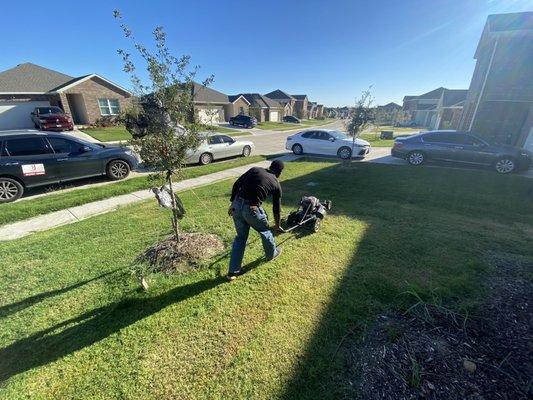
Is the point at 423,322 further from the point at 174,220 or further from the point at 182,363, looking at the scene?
the point at 174,220

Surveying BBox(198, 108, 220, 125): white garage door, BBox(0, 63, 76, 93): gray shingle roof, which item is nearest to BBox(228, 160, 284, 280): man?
BBox(198, 108, 220, 125): white garage door

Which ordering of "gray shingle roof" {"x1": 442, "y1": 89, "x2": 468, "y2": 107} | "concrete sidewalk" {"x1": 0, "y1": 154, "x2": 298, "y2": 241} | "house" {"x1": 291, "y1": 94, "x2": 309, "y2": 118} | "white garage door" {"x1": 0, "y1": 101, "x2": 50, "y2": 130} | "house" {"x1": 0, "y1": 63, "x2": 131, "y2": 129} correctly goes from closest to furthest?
"concrete sidewalk" {"x1": 0, "y1": 154, "x2": 298, "y2": 241}
"white garage door" {"x1": 0, "y1": 101, "x2": 50, "y2": 130}
"house" {"x1": 0, "y1": 63, "x2": 131, "y2": 129}
"gray shingle roof" {"x1": 442, "y1": 89, "x2": 468, "y2": 107}
"house" {"x1": 291, "y1": 94, "x2": 309, "y2": 118}

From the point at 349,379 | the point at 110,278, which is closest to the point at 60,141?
the point at 110,278

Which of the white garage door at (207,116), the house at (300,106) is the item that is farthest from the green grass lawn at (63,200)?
the house at (300,106)

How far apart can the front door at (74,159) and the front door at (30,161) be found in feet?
0.52

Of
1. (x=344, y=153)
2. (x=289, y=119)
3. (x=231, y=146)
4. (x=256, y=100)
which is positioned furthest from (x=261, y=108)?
(x=344, y=153)

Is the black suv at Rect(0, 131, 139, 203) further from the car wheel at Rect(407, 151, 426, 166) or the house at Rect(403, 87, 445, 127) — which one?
the house at Rect(403, 87, 445, 127)

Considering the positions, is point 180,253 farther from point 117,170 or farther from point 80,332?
point 117,170

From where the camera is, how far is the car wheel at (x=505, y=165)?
9766 millimetres

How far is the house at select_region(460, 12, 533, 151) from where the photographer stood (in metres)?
11.9

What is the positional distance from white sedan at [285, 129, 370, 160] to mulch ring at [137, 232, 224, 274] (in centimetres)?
1049

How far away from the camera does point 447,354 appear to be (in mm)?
2531

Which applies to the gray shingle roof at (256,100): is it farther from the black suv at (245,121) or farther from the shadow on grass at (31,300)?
the shadow on grass at (31,300)

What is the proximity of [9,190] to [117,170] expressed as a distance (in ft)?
9.36
